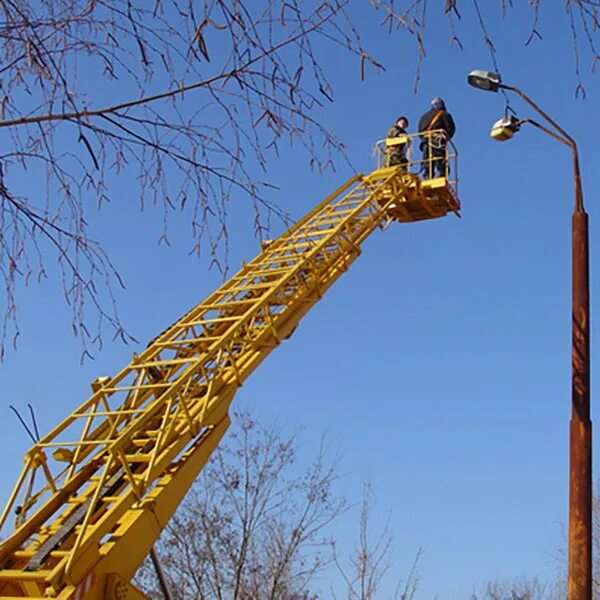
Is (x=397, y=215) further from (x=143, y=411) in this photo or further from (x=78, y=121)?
(x=78, y=121)

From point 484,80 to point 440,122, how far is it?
310 inches

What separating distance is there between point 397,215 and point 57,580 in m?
9.06

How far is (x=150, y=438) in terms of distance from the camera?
920 centimetres

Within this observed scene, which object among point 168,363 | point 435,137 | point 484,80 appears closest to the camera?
point 484,80

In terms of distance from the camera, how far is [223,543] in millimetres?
20297

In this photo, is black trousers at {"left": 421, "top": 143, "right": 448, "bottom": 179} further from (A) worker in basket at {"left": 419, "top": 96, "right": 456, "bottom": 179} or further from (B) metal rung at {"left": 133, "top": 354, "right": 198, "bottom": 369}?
(B) metal rung at {"left": 133, "top": 354, "right": 198, "bottom": 369}

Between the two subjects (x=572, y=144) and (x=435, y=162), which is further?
(x=435, y=162)

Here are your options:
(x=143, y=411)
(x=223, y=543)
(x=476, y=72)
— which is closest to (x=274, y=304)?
(x=143, y=411)

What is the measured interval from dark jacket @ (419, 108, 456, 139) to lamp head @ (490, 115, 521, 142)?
7032 millimetres

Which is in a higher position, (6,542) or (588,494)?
(588,494)

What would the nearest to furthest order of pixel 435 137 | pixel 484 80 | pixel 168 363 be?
pixel 484 80, pixel 168 363, pixel 435 137

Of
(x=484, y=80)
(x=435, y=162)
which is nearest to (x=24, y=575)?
(x=484, y=80)

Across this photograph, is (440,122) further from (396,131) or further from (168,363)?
(168,363)

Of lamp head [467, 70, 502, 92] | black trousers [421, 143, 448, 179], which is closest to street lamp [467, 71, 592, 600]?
lamp head [467, 70, 502, 92]
